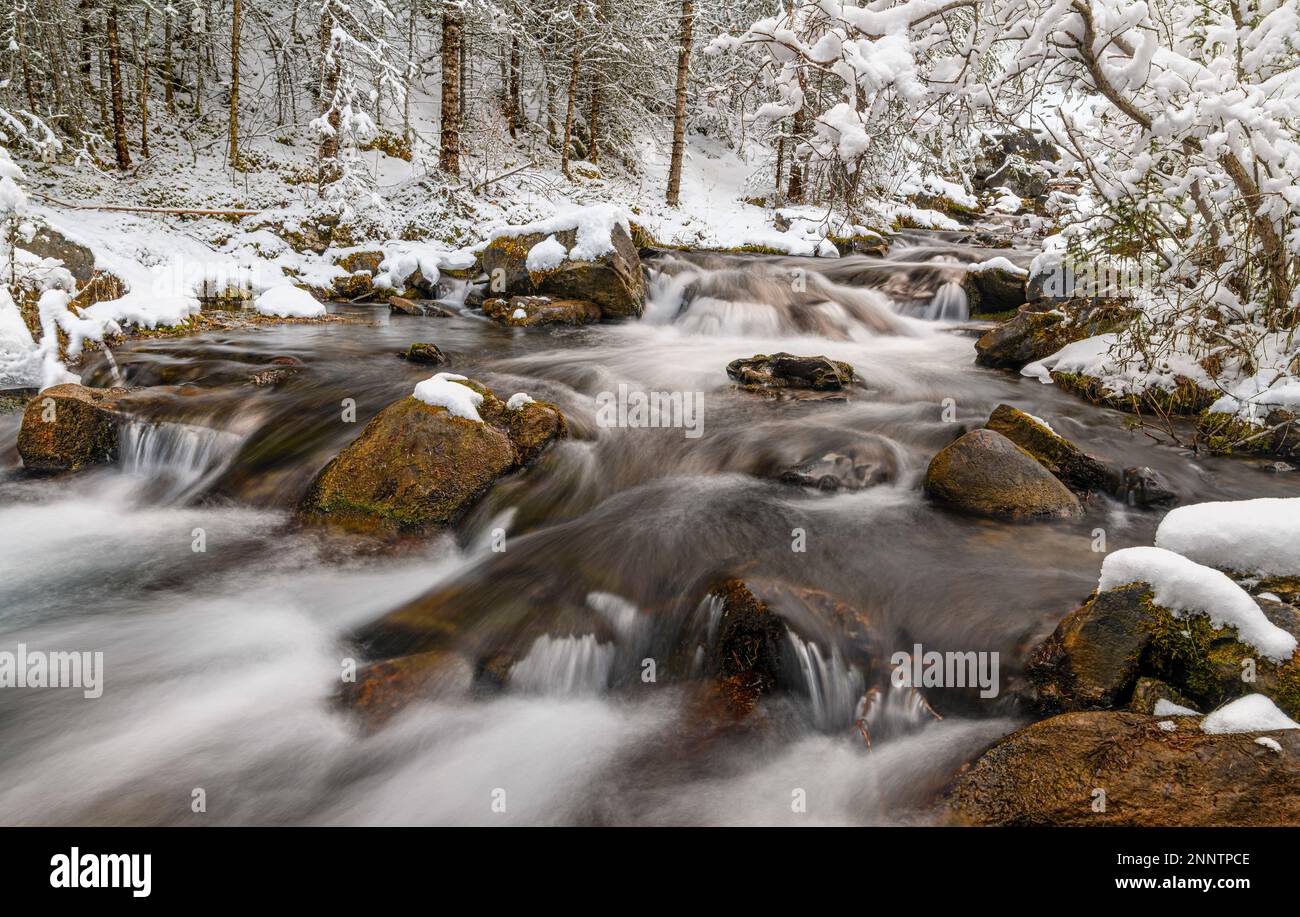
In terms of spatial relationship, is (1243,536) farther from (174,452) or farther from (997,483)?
(174,452)

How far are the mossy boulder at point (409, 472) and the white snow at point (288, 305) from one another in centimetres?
645

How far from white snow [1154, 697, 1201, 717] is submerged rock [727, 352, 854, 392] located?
211 inches

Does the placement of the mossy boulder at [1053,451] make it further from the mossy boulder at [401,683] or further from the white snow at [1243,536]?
the mossy boulder at [401,683]

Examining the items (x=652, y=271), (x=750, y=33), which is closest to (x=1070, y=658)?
(x=750, y=33)

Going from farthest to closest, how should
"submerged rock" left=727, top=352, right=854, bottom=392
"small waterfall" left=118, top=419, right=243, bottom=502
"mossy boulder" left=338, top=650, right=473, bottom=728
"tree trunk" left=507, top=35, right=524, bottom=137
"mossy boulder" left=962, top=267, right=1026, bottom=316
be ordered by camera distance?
1. "tree trunk" left=507, top=35, right=524, bottom=137
2. "mossy boulder" left=962, top=267, right=1026, bottom=316
3. "submerged rock" left=727, top=352, right=854, bottom=392
4. "small waterfall" left=118, top=419, right=243, bottom=502
5. "mossy boulder" left=338, top=650, right=473, bottom=728

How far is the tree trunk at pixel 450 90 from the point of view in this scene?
47.4 feet

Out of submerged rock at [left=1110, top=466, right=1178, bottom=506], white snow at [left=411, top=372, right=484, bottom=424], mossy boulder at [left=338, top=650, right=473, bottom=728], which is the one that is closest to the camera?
mossy boulder at [left=338, top=650, right=473, bottom=728]

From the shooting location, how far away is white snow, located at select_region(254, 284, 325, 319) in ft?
35.8

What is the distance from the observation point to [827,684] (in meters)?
3.57

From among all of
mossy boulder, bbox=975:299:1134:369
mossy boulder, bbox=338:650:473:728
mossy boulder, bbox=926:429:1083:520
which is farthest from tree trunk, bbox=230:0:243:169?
mossy boulder, bbox=926:429:1083:520

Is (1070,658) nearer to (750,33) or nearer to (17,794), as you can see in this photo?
(750,33)

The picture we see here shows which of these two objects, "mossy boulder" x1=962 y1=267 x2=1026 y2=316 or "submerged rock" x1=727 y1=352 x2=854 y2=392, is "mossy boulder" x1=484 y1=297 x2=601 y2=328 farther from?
"mossy boulder" x1=962 y1=267 x2=1026 y2=316

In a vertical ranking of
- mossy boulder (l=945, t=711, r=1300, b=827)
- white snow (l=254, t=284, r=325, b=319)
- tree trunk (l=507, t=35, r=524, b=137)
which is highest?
tree trunk (l=507, t=35, r=524, b=137)
